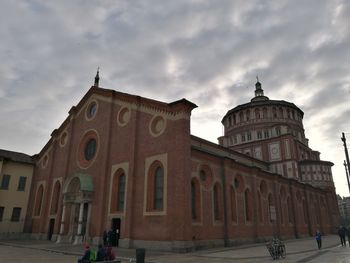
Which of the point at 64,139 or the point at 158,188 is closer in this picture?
the point at 158,188

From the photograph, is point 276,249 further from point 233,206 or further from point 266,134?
point 266,134

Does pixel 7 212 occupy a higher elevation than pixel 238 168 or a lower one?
lower

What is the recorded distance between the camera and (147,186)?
2144cm

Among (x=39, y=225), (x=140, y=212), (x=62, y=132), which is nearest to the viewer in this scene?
(x=140, y=212)

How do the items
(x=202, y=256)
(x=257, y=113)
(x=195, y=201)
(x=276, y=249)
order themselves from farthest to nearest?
1. (x=257, y=113)
2. (x=195, y=201)
3. (x=202, y=256)
4. (x=276, y=249)

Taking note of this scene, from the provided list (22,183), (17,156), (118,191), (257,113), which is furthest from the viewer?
(257,113)

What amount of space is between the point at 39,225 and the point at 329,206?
148ft

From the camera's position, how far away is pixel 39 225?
100 feet

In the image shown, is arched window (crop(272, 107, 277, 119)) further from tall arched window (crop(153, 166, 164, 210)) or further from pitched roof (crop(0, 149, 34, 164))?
pitched roof (crop(0, 149, 34, 164))

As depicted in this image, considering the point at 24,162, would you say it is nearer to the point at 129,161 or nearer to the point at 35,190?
the point at 35,190

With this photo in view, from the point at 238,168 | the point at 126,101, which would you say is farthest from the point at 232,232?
the point at 126,101

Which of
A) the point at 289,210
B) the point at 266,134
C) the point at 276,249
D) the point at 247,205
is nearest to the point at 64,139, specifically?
the point at 247,205

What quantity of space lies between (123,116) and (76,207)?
1002cm

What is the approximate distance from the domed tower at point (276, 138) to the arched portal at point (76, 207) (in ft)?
99.0
